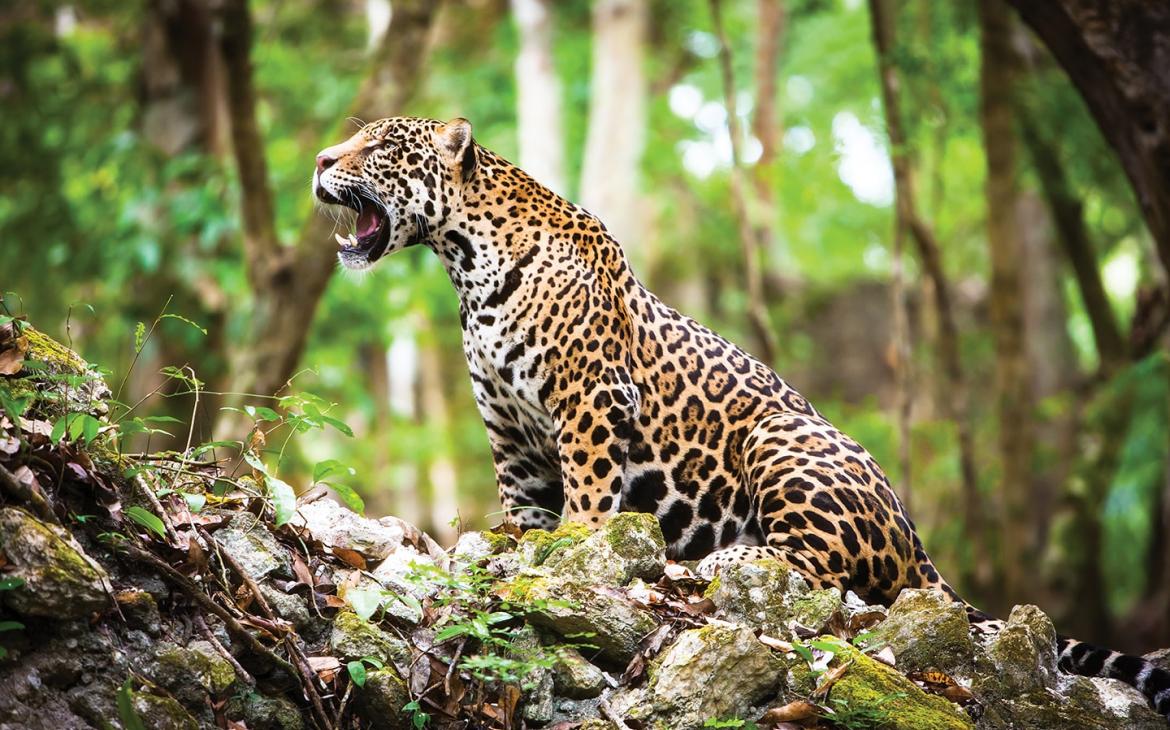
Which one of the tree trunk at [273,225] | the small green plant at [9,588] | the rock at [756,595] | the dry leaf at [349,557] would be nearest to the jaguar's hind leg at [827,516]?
the rock at [756,595]

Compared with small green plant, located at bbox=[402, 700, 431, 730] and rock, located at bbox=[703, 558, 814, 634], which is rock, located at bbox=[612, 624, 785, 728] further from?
small green plant, located at bbox=[402, 700, 431, 730]

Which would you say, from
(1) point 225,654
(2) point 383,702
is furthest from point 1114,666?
(1) point 225,654

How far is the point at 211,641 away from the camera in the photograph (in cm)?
568

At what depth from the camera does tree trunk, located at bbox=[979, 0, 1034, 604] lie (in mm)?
17062

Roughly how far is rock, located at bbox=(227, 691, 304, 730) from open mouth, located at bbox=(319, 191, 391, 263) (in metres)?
3.37

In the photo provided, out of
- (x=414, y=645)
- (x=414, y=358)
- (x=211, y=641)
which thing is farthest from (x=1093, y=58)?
(x=414, y=358)

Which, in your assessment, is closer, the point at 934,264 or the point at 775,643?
the point at 775,643

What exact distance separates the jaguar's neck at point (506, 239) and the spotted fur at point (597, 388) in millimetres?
10

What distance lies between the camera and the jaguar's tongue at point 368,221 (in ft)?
27.9

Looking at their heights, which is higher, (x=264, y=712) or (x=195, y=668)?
(x=195, y=668)

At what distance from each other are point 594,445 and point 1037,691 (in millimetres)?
2793

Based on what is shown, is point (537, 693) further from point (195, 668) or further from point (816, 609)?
point (816, 609)

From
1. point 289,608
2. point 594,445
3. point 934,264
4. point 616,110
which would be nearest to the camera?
point 289,608

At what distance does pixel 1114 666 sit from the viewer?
7.12 meters
